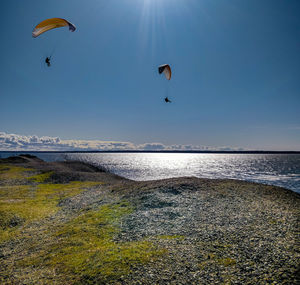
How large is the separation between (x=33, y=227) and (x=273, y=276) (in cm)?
1500

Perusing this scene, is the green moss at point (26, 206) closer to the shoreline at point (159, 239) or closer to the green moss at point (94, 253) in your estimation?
the shoreline at point (159, 239)

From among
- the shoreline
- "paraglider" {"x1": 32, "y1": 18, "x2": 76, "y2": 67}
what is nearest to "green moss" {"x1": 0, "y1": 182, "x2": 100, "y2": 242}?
the shoreline

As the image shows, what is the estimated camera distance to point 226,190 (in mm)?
20188

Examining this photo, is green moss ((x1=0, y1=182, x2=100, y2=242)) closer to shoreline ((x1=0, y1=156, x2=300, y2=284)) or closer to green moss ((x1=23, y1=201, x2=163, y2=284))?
shoreline ((x1=0, y1=156, x2=300, y2=284))

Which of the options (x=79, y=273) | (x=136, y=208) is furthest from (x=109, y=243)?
(x=136, y=208)

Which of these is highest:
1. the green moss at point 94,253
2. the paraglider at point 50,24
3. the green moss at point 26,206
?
the paraglider at point 50,24

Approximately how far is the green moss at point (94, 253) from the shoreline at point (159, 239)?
0.04 meters

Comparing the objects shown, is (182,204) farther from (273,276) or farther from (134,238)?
(273,276)

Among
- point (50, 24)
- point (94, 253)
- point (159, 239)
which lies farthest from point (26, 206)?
point (50, 24)

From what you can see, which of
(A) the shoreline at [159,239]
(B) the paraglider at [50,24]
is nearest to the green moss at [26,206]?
(A) the shoreline at [159,239]

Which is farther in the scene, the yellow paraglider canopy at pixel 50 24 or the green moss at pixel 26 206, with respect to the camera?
the yellow paraglider canopy at pixel 50 24

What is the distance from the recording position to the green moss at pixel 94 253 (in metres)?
7.94

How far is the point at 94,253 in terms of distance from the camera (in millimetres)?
9438

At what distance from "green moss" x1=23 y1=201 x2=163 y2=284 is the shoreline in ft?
0.14
